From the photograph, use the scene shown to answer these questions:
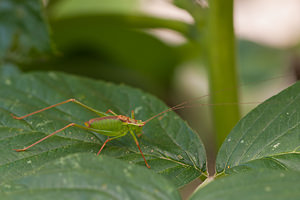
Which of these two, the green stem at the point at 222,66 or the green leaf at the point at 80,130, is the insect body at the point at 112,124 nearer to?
the green leaf at the point at 80,130

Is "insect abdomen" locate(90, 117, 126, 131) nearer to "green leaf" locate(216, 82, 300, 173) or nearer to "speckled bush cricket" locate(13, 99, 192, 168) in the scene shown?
"speckled bush cricket" locate(13, 99, 192, 168)

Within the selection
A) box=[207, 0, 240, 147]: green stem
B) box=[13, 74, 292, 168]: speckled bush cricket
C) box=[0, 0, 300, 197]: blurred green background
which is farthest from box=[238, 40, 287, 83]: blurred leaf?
box=[13, 74, 292, 168]: speckled bush cricket

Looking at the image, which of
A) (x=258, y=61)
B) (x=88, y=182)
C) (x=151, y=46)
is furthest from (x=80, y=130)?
(x=258, y=61)

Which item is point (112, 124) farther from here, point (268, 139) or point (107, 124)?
point (268, 139)

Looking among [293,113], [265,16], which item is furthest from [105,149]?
[265,16]

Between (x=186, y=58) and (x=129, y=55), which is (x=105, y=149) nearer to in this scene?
(x=129, y=55)

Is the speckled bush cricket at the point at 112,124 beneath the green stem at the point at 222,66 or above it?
beneath

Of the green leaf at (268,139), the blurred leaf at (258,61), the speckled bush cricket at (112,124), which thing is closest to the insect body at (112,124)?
the speckled bush cricket at (112,124)
